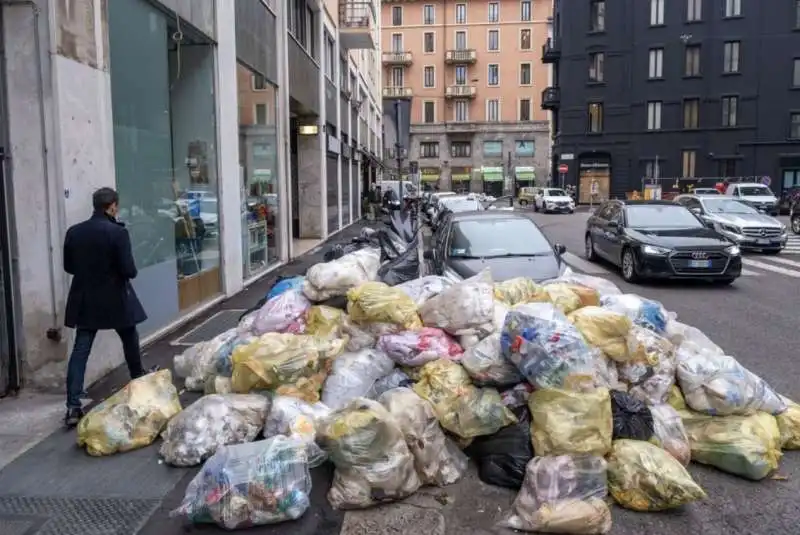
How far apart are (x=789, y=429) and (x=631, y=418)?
4.07 feet

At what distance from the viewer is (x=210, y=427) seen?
4.54 m

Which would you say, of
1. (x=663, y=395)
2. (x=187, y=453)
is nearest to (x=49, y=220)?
(x=187, y=453)

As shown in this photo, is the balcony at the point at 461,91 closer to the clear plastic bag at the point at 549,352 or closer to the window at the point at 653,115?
the window at the point at 653,115

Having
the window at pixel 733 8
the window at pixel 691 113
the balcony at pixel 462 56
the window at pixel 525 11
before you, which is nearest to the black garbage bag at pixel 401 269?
the window at pixel 691 113

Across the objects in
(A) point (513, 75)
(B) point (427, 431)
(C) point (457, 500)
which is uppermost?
(A) point (513, 75)

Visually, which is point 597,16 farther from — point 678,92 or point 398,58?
point 398,58

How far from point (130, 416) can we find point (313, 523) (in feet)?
5.74

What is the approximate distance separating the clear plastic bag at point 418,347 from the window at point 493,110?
2676 inches

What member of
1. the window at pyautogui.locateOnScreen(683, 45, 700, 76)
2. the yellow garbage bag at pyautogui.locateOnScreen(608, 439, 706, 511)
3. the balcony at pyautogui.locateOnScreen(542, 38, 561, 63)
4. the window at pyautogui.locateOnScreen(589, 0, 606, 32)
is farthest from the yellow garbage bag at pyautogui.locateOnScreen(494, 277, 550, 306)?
the balcony at pyautogui.locateOnScreen(542, 38, 561, 63)

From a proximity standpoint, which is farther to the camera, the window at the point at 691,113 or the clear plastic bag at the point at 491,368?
Result: the window at the point at 691,113

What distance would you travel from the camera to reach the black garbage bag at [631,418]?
4.31m

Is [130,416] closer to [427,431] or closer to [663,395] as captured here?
[427,431]

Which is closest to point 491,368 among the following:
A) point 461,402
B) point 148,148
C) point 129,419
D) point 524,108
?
point 461,402

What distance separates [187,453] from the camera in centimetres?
446
